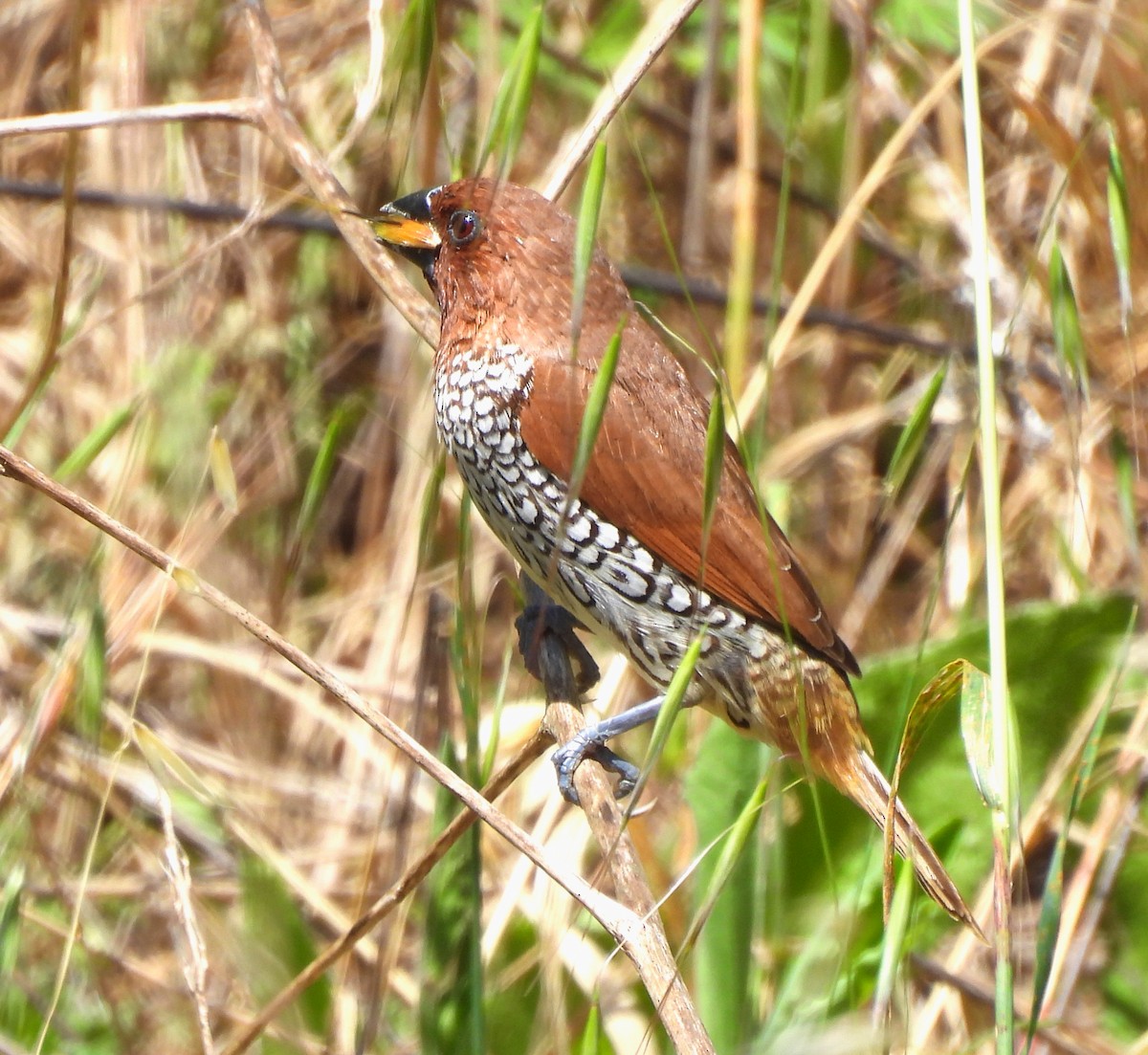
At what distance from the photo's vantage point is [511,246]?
9.74 feet

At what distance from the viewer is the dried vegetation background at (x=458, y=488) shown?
11.4ft

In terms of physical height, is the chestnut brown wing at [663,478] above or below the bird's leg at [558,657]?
above

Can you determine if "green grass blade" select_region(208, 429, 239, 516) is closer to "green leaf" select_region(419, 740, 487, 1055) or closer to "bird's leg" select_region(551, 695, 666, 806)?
"green leaf" select_region(419, 740, 487, 1055)

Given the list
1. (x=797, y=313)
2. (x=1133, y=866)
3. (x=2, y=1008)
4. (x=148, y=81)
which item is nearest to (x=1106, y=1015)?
(x=1133, y=866)

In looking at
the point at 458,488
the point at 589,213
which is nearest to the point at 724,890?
the point at 589,213

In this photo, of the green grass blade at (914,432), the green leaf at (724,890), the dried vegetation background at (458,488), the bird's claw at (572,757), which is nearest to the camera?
the green grass blade at (914,432)

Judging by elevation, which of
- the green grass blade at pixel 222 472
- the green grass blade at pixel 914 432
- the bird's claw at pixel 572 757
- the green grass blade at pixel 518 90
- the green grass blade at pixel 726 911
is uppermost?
the green grass blade at pixel 518 90

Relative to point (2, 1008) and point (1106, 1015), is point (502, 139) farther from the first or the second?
point (1106, 1015)

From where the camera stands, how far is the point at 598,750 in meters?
2.80

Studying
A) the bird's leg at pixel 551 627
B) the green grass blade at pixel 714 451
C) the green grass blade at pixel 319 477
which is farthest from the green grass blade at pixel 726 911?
the green grass blade at pixel 714 451

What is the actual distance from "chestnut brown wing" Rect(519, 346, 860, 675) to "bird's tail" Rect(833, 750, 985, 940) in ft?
0.81

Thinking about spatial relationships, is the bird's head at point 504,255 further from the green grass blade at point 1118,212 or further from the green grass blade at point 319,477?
the green grass blade at point 1118,212

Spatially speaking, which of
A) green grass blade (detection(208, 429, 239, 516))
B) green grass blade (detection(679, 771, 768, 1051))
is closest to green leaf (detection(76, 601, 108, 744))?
green grass blade (detection(208, 429, 239, 516))

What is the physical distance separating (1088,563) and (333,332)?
2.55m
